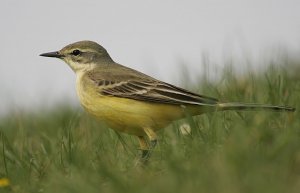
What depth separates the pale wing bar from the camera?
6.98 m

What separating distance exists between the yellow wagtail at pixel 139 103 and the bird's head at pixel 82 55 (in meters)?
0.57

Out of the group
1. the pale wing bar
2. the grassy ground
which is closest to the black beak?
the grassy ground

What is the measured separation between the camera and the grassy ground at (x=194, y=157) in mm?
4641

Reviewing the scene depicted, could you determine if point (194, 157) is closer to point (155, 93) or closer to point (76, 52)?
point (155, 93)

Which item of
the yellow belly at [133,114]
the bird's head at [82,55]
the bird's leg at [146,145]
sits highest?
the bird's head at [82,55]

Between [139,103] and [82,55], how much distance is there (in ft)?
5.29

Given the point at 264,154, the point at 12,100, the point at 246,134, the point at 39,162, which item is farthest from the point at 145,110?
the point at 12,100

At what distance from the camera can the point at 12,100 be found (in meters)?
9.59

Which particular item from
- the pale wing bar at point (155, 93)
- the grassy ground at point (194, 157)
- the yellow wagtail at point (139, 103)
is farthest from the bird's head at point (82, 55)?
the pale wing bar at point (155, 93)

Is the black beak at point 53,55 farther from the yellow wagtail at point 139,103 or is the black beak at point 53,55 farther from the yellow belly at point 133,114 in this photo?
the yellow belly at point 133,114

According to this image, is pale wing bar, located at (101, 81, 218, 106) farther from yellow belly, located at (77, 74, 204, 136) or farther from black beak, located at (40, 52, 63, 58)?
black beak, located at (40, 52, 63, 58)

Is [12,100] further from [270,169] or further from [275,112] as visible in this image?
[270,169]

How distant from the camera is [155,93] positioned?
7258mm

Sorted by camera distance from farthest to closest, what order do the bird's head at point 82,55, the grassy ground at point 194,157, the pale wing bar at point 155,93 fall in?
the bird's head at point 82,55
the pale wing bar at point 155,93
the grassy ground at point 194,157
